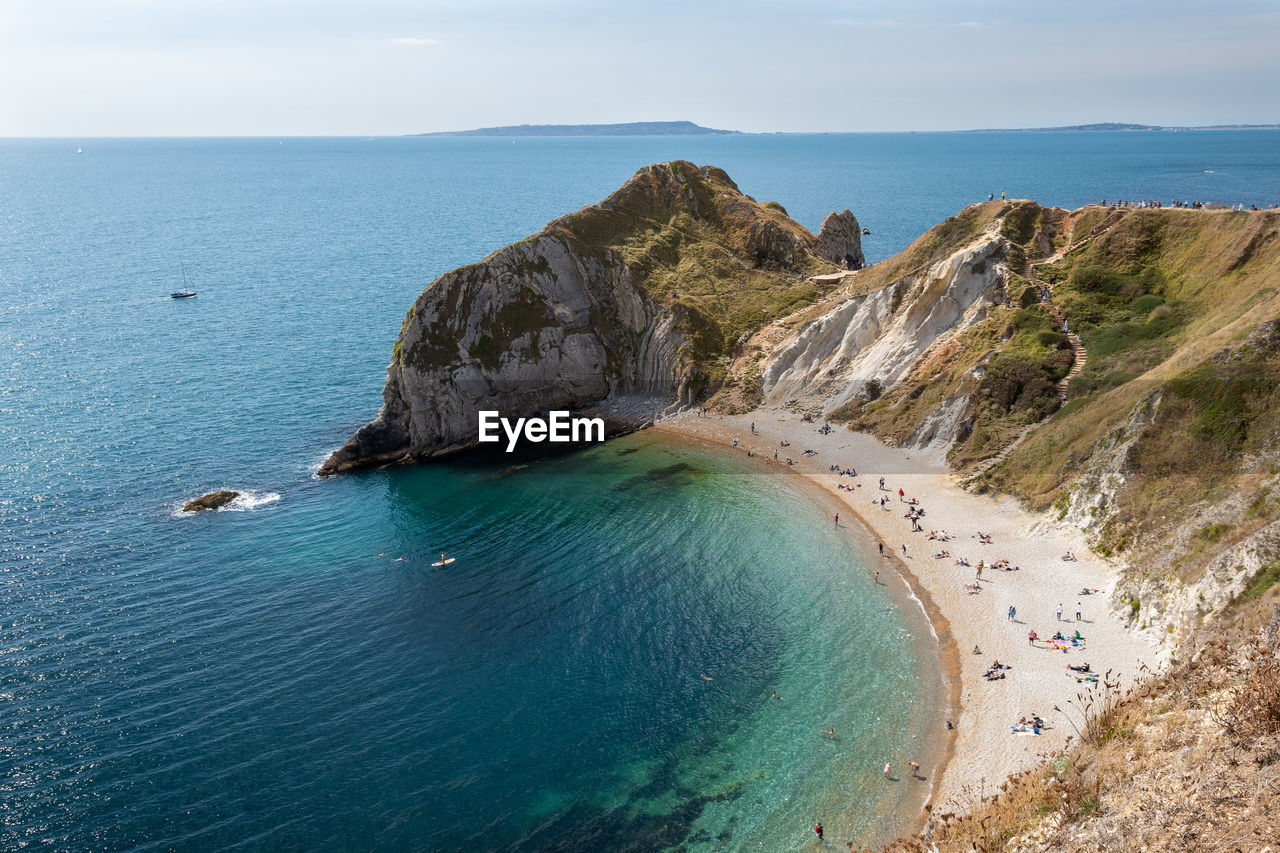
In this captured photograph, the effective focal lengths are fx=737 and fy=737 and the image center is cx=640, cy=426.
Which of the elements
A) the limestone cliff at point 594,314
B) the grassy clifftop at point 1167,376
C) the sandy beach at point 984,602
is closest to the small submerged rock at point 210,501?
the limestone cliff at point 594,314

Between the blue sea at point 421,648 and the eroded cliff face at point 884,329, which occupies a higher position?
the eroded cliff face at point 884,329

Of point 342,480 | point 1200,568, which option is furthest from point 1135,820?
point 342,480

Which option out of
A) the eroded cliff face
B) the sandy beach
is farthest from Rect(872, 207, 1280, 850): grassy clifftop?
the eroded cliff face

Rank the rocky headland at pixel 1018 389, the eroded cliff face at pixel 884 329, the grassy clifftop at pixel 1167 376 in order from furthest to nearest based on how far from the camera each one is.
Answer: the eroded cliff face at pixel 884 329 → the grassy clifftop at pixel 1167 376 → the rocky headland at pixel 1018 389

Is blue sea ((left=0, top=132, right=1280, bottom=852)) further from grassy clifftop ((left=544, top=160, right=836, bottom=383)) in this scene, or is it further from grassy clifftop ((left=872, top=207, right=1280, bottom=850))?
grassy clifftop ((left=544, top=160, right=836, bottom=383))

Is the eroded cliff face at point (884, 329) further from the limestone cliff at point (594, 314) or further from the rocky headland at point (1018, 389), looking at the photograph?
the limestone cliff at point (594, 314)

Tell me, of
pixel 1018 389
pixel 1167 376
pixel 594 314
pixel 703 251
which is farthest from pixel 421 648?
pixel 703 251

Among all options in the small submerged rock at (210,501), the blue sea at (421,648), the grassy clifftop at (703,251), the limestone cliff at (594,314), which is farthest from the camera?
the grassy clifftop at (703,251)

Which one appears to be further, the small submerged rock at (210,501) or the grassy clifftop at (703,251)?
the grassy clifftop at (703,251)
